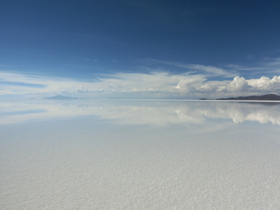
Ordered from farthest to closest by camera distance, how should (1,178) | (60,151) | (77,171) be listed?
(60,151)
(77,171)
(1,178)

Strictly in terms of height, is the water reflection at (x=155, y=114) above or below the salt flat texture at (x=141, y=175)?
below

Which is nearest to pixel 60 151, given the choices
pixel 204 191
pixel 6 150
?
pixel 6 150

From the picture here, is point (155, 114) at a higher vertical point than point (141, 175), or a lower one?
lower

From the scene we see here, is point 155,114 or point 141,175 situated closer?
point 141,175

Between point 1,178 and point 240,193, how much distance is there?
475 centimetres

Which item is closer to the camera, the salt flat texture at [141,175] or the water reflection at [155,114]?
the salt flat texture at [141,175]

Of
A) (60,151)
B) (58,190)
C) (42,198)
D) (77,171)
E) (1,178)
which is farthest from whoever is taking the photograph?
(60,151)

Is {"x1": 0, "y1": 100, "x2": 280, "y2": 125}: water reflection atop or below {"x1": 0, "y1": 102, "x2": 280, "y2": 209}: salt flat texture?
below

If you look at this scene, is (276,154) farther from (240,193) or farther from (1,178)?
(1,178)

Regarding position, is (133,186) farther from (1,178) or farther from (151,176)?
(1,178)

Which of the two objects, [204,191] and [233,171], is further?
[233,171]

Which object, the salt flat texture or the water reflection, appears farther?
the water reflection

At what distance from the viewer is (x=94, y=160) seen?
418 centimetres

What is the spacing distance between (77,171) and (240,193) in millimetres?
3307
